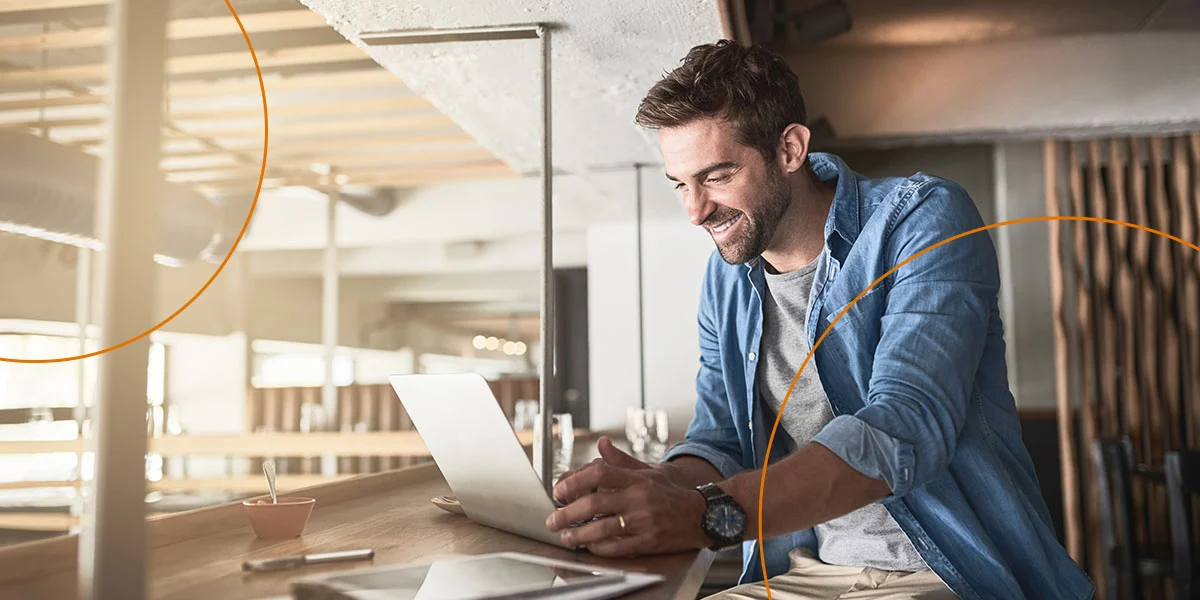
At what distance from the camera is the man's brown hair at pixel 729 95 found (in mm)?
1525

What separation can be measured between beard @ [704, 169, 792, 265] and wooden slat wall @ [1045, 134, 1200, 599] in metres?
3.35

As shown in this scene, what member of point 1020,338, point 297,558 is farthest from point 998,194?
point 297,558

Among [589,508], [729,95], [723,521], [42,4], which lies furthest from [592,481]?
[42,4]

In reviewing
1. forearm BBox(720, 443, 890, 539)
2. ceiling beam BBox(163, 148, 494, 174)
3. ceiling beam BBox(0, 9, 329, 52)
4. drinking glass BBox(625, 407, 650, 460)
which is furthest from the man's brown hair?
ceiling beam BBox(163, 148, 494, 174)

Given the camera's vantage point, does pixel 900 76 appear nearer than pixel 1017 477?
No

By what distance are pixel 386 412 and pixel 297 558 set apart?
647 centimetres

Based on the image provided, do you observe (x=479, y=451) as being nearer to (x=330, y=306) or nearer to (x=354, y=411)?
(x=330, y=306)

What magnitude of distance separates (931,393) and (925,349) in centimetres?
7

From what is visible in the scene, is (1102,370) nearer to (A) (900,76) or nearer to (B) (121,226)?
(A) (900,76)

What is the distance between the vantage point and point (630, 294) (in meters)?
4.54

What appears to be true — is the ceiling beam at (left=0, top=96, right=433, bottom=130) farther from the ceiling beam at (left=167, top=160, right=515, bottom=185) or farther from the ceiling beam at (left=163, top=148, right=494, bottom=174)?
the ceiling beam at (left=167, top=160, right=515, bottom=185)

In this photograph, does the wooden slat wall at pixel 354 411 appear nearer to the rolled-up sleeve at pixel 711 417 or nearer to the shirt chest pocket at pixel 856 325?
the rolled-up sleeve at pixel 711 417

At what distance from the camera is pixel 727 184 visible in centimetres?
157

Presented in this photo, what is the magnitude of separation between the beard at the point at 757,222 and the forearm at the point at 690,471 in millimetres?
361
